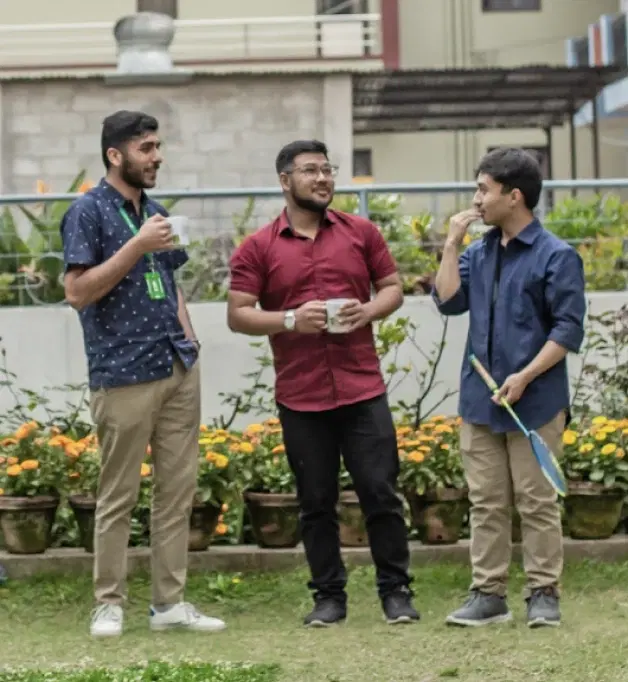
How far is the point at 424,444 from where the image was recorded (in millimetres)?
8266

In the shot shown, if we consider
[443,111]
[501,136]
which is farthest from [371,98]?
[501,136]

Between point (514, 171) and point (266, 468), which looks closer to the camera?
point (514, 171)

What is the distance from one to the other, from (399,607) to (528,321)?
45.7 inches

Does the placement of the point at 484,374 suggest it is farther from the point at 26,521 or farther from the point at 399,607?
the point at 26,521

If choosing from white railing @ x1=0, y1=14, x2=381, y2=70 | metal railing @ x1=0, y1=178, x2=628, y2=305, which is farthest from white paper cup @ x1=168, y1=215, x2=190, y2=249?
white railing @ x1=0, y1=14, x2=381, y2=70

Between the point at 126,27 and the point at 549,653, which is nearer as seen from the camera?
the point at 549,653

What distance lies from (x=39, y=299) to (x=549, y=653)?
4.71 m

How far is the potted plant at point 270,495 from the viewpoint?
8.09 meters

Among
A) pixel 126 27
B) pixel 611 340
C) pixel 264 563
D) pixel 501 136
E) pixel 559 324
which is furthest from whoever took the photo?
pixel 501 136

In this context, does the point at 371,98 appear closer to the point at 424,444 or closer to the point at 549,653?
the point at 424,444

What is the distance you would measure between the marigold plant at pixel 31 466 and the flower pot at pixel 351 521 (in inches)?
47.8

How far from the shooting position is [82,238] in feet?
22.3

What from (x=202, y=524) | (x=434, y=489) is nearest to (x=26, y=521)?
(x=202, y=524)

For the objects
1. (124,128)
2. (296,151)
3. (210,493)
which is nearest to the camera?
(124,128)
